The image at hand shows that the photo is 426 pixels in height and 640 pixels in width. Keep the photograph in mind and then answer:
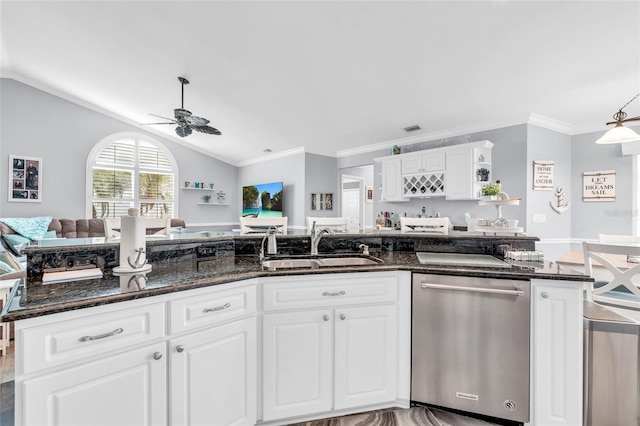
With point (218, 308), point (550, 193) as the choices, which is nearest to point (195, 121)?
point (218, 308)

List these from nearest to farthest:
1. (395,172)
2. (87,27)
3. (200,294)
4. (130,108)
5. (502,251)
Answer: (200,294)
(502,251)
(87,27)
(395,172)
(130,108)

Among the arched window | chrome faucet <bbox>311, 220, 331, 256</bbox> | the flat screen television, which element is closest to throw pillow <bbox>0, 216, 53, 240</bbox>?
the arched window

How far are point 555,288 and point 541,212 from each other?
3.23 metres

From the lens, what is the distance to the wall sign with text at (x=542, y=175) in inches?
159

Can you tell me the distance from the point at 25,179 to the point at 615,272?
313 inches

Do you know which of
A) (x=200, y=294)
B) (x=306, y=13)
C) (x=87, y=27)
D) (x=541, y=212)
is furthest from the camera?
(x=541, y=212)

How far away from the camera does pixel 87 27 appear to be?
3.28 m

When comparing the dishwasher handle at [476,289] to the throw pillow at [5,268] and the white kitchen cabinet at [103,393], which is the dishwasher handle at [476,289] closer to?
the white kitchen cabinet at [103,393]

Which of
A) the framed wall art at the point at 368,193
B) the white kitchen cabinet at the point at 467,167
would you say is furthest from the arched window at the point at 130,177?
the white kitchen cabinet at the point at 467,167

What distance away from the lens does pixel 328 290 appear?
1604 millimetres

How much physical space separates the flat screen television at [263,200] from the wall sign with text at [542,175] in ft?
14.9

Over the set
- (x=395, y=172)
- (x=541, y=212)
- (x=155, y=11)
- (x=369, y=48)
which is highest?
(x=155, y=11)

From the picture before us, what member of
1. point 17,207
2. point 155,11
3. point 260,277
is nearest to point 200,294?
point 260,277

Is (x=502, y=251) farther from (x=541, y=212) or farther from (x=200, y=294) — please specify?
(x=541, y=212)
